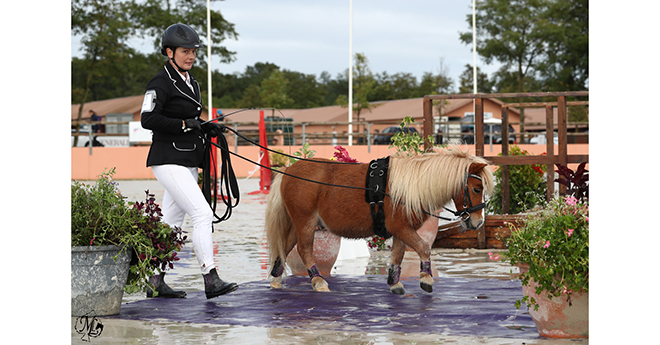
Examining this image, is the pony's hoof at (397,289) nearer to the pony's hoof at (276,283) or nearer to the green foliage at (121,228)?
the pony's hoof at (276,283)

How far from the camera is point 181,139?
5426 mm

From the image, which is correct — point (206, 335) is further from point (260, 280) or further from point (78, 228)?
point (260, 280)

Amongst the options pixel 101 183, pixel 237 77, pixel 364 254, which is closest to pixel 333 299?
pixel 101 183

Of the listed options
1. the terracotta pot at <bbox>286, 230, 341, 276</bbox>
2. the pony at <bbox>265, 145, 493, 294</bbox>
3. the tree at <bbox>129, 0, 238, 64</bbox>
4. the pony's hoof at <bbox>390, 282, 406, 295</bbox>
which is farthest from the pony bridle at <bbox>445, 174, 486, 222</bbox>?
the tree at <bbox>129, 0, 238, 64</bbox>

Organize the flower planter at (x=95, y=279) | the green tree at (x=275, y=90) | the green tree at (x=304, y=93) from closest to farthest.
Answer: the flower planter at (x=95, y=279), the green tree at (x=275, y=90), the green tree at (x=304, y=93)

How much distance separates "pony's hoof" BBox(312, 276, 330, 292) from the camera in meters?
5.90

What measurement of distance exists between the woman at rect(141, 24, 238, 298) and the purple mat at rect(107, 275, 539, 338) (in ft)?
1.06

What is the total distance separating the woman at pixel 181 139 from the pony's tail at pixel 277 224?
948mm

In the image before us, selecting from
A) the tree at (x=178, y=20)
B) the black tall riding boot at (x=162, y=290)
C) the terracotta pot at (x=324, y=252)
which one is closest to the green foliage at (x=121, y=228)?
the black tall riding boot at (x=162, y=290)

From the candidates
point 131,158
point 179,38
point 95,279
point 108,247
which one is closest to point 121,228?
point 108,247

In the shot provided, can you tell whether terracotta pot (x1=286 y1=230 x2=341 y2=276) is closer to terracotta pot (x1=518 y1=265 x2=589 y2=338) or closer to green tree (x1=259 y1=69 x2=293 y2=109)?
terracotta pot (x1=518 y1=265 x2=589 y2=338)

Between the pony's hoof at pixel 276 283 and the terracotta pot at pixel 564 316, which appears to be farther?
the pony's hoof at pixel 276 283

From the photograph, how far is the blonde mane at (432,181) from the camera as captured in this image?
5.61 metres

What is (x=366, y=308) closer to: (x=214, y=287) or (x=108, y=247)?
(x=214, y=287)
